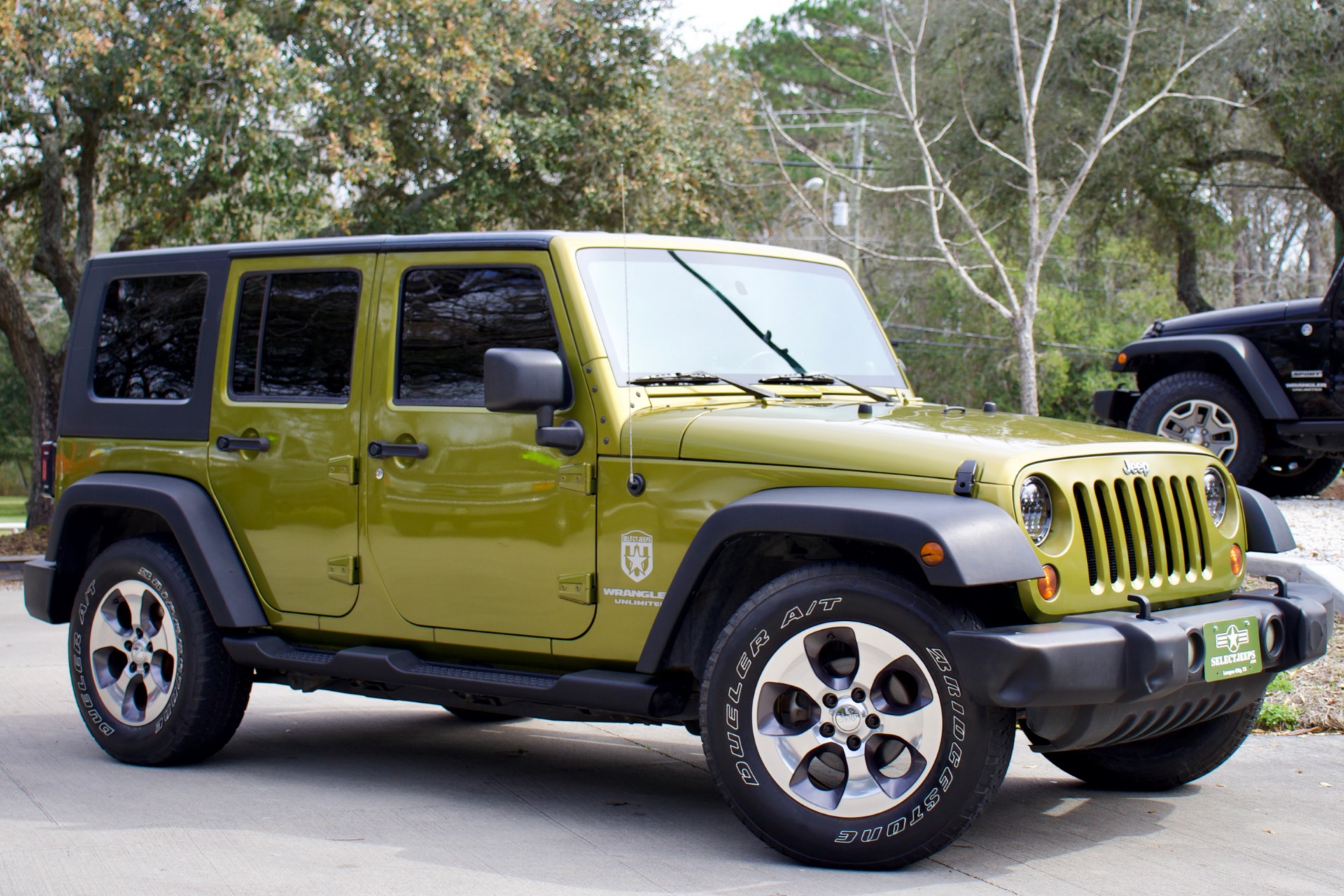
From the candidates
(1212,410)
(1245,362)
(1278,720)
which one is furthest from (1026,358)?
(1278,720)

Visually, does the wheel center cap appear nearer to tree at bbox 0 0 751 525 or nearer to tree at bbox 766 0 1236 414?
tree at bbox 0 0 751 525

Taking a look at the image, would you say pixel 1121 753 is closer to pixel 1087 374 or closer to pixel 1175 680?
pixel 1175 680

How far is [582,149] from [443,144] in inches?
67.7

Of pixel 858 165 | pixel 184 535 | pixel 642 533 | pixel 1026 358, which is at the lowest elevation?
pixel 184 535

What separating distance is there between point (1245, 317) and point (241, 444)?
27.3ft

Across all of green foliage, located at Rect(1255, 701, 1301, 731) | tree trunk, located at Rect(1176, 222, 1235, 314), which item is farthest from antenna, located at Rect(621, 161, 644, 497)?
tree trunk, located at Rect(1176, 222, 1235, 314)

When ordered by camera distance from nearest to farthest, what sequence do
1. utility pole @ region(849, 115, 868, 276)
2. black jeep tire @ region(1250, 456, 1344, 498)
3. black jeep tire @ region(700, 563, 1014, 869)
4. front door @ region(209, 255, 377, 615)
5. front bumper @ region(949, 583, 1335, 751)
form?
front bumper @ region(949, 583, 1335, 751) → black jeep tire @ region(700, 563, 1014, 869) → front door @ region(209, 255, 377, 615) → black jeep tire @ region(1250, 456, 1344, 498) → utility pole @ region(849, 115, 868, 276)

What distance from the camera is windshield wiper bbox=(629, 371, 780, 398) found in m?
4.70

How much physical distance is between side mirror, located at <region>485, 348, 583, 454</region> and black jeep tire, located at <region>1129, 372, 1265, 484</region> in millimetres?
7443

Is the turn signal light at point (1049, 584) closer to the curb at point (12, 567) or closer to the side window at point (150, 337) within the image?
the side window at point (150, 337)

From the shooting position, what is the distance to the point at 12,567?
14.4 metres

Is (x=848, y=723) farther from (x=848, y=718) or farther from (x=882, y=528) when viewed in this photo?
(x=882, y=528)

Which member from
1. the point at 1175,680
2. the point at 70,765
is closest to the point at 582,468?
the point at 1175,680

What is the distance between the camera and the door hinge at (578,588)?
4562 mm
